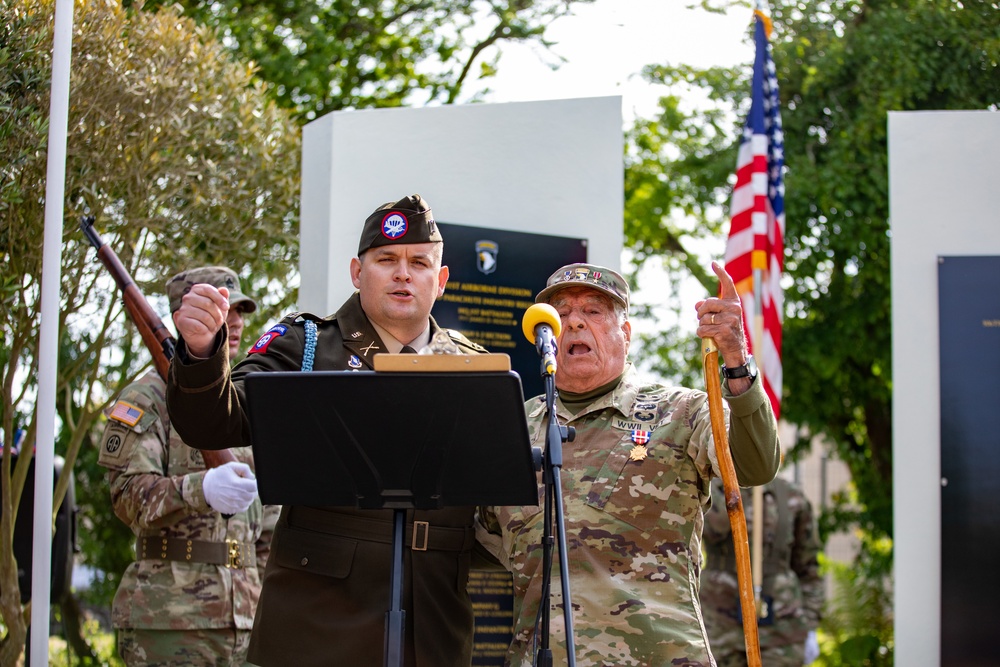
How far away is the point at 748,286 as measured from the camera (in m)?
7.89

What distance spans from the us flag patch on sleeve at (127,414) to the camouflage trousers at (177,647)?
914 mm

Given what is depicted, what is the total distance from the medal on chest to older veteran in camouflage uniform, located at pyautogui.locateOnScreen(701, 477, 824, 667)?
4.32 meters

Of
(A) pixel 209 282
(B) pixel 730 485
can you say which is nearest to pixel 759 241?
(A) pixel 209 282

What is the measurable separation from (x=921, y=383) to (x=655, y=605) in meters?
2.84

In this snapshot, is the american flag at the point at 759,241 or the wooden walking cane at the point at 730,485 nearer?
the wooden walking cane at the point at 730,485

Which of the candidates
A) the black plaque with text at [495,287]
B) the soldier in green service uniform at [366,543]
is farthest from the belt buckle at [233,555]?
the soldier in green service uniform at [366,543]

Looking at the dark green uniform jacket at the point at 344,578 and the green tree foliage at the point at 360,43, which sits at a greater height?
the green tree foliage at the point at 360,43

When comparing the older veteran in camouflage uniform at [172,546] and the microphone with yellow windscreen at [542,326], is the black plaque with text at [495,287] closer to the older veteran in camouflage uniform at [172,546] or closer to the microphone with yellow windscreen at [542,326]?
the older veteran in camouflage uniform at [172,546]

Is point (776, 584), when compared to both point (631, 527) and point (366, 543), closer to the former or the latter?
point (631, 527)

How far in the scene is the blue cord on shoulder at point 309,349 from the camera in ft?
11.7

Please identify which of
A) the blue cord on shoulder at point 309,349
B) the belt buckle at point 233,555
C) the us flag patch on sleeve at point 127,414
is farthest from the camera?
the belt buckle at point 233,555

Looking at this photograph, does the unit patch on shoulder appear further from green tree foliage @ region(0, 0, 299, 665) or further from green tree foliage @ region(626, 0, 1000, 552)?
green tree foliage @ region(626, 0, 1000, 552)

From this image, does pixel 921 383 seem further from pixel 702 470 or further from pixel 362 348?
pixel 362 348

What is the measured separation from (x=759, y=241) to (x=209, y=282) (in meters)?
4.10
